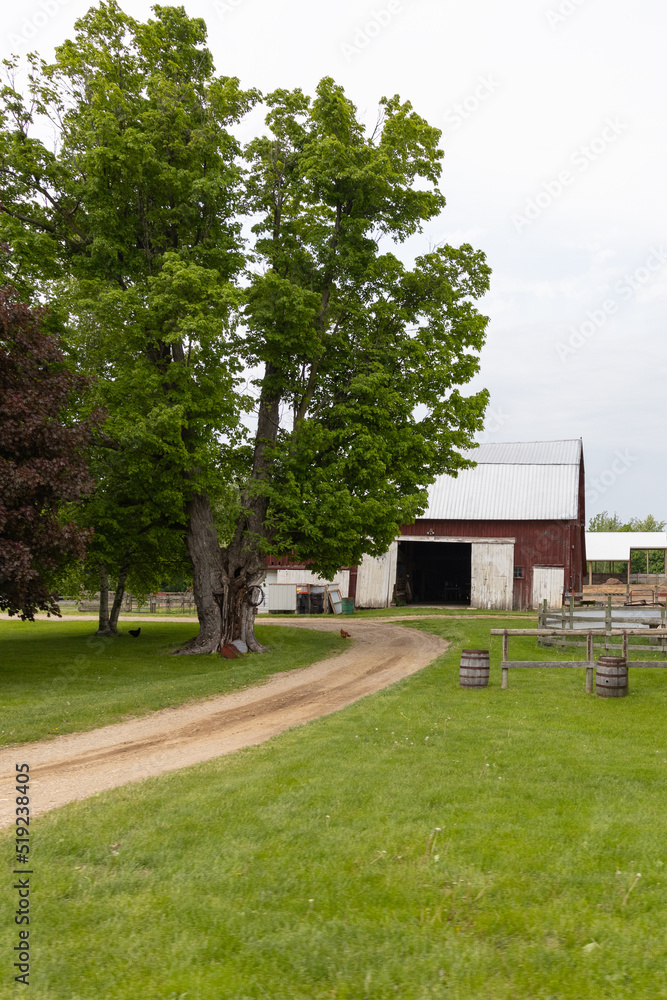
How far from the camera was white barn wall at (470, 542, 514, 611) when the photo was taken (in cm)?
4031

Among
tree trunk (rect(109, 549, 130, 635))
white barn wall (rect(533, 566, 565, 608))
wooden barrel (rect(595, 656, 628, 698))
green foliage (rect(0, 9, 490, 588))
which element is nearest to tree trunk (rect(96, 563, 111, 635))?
tree trunk (rect(109, 549, 130, 635))

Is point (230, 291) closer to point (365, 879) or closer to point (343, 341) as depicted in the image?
point (343, 341)

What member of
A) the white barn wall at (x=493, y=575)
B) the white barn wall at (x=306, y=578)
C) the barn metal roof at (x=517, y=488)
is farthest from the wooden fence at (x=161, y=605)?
the white barn wall at (x=493, y=575)

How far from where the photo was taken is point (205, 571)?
22.4m

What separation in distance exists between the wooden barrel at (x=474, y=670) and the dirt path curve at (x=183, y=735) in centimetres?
202

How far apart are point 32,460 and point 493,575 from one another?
99.0 ft

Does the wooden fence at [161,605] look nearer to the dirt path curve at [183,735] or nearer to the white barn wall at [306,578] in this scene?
the white barn wall at [306,578]

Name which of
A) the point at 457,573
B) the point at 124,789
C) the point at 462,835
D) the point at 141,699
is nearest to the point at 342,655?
the point at 141,699

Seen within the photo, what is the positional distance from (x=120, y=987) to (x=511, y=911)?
262cm

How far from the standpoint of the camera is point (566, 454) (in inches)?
1730

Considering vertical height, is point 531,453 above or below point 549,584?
above

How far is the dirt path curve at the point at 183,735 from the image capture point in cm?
906

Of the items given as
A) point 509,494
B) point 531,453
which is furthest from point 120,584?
point 531,453

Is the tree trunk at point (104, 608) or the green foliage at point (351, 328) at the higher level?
the green foliage at point (351, 328)
